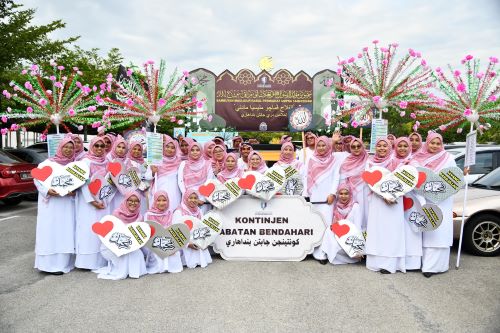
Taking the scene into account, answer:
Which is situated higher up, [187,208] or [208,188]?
[208,188]

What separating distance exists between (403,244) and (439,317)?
1472 mm

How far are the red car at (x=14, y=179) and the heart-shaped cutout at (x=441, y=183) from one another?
8.67 m

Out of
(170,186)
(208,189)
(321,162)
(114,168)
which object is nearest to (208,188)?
(208,189)

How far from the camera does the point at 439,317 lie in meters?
3.98

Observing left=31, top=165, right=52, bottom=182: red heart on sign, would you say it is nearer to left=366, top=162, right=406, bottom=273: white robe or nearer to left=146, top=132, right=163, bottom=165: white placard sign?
left=146, top=132, right=163, bottom=165: white placard sign

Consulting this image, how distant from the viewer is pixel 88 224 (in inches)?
217

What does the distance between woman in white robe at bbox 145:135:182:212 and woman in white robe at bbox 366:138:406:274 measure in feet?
8.70

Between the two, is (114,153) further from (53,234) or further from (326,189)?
(326,189)

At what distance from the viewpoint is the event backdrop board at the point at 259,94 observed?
16.3 metres

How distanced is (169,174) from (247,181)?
Result: 44.3 inches

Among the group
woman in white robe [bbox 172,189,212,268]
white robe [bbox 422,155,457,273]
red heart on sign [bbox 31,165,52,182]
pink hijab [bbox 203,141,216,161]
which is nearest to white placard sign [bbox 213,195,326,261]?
woman in white robe [bbox 172,189,212,268]

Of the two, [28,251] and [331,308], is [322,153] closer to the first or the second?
[331,308]

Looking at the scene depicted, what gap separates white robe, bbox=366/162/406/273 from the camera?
17.6 feet

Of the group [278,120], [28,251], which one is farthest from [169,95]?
[278,120]
